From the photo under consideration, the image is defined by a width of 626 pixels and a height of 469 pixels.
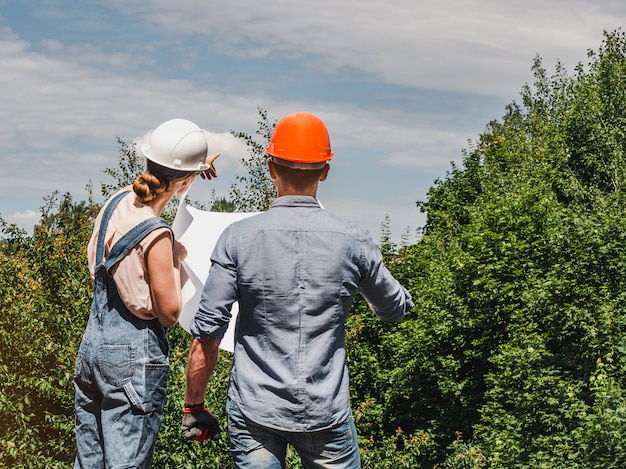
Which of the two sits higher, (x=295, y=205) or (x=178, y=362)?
(x=295, y=205)

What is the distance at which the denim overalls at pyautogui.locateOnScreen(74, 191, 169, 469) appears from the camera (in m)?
2.80

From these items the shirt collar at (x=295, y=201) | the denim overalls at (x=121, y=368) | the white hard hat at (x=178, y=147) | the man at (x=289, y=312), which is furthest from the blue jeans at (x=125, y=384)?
the shirt collar at (x=295, y=201)

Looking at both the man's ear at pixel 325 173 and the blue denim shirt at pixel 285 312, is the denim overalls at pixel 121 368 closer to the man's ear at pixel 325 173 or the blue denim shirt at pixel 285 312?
the blue denim shirt at pixel 285 312

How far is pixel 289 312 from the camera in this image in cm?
244

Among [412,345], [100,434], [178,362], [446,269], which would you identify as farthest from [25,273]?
[446,269]

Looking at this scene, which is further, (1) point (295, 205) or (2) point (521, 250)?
(2) point (521, 250)

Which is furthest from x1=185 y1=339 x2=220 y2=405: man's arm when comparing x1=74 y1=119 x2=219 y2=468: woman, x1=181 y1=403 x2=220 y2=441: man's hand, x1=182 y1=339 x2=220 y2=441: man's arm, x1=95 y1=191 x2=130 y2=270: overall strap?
x1=95 y1=191 x2=130 y2=270: overall strap

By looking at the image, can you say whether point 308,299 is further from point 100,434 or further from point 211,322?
point 100,434

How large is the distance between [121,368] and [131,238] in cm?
45

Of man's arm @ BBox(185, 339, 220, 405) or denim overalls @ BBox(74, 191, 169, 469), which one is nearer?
man's arm @ BBox(185, 339, 220, 405)

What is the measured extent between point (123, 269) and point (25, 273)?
8.27 metres

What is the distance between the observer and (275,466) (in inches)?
98.4

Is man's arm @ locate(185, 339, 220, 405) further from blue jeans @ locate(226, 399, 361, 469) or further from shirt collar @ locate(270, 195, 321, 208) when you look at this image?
shirt collar @ locate(270, 195, 321, 208)

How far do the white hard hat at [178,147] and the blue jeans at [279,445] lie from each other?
87 centimetres
